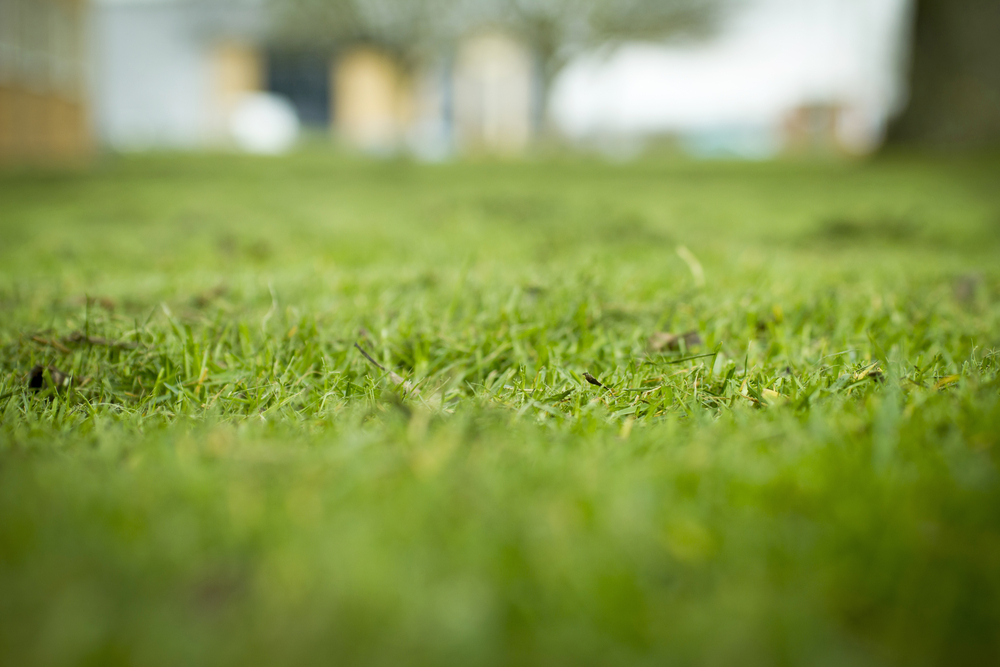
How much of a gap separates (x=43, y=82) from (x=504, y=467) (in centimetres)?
1420

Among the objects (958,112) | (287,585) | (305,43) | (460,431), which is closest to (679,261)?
(460,431)

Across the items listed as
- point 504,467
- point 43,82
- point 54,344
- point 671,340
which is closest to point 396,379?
point 504,467

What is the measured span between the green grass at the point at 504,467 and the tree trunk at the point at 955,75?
30.1 feet

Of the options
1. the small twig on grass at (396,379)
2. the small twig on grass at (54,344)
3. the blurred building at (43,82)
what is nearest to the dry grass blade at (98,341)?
the small twig on grass at (54,344)

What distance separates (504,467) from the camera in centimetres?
104

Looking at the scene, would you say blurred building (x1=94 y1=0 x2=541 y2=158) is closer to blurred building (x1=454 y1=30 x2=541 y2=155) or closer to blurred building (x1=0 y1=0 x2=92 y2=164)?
blurred building (x1=454 y1=30 x2=541 y2=155)

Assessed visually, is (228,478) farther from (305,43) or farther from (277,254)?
(305,43)

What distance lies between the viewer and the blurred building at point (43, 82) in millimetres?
10961

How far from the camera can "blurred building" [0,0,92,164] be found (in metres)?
11.0

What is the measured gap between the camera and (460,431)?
1.16 metres

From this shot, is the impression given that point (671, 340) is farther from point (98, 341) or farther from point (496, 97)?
point (496, 97)

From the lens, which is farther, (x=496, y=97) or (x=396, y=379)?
(x=496, y=97)

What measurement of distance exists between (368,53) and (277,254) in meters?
32.4

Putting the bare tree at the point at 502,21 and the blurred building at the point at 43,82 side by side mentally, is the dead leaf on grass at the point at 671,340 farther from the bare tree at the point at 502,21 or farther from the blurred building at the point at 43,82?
the bare tree at the point at 502,21
